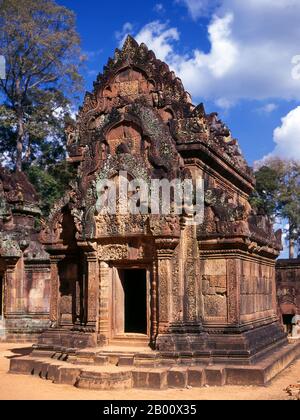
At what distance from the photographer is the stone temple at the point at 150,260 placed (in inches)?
424

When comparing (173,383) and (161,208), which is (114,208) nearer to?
(161,208)

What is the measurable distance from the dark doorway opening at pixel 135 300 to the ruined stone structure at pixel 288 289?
29.5 feet

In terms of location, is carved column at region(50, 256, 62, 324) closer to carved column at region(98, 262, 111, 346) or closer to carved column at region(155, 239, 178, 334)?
carved column at region(98, 262, 111, 346)

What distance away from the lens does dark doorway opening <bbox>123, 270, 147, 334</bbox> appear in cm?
1402

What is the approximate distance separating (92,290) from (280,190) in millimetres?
31796

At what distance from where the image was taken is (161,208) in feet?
37.3

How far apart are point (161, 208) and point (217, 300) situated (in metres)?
2.30

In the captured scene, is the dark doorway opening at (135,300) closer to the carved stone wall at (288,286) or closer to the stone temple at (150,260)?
the stone temple at (150,260)

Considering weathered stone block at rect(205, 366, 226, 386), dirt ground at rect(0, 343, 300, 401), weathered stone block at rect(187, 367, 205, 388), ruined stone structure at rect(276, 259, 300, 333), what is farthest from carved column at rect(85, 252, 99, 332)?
ruined stone structure at rect(276, 259, 300, 333)

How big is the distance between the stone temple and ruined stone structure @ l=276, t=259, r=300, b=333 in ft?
27.4

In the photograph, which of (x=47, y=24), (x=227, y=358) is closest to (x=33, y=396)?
(x=227, y=358)

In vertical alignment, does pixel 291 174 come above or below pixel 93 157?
above

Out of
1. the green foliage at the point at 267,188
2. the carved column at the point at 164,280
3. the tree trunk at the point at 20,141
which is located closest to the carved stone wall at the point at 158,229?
the carved column at the point at 164,280

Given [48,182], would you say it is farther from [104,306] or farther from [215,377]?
[215,377]
